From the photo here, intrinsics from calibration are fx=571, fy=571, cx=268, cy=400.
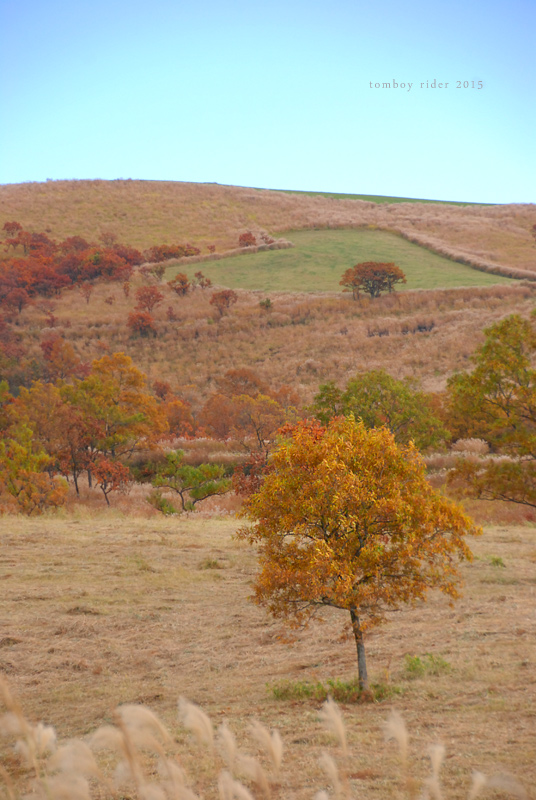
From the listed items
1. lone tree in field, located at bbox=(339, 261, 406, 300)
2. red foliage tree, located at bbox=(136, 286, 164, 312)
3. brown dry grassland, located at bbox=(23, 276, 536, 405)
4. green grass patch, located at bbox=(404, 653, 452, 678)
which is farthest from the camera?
lone tree in field, located at bbox=(339, 261, 406, 300)

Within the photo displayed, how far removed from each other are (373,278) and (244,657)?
6599 centimetres

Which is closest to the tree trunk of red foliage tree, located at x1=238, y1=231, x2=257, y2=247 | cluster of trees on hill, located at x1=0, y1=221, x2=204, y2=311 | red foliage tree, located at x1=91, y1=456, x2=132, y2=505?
red foliage tree, located at x1=91, y1=456, x2=132, y2=505

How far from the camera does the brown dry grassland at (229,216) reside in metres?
98.4

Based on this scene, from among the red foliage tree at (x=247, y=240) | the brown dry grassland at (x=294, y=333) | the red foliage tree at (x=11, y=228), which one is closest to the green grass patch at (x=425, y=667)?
the brown dry grassland at (x=294, y=333)

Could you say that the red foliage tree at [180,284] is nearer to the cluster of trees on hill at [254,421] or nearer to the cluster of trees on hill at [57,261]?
the cluster of trees on hill at [57,261]

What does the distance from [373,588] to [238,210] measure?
→ 387 ft

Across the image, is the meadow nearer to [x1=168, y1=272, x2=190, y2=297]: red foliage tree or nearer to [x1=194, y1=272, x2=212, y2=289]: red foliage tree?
[x1=168, y1=272, x2=190, y2=297]: red foliage tree

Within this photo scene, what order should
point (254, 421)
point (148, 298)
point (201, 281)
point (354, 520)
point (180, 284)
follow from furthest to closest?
point (201, 281) → point (180, 284) → point (148, 298) → point (254, 421) → point (354, 520)

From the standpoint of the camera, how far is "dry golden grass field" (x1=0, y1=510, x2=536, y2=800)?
19.2ft

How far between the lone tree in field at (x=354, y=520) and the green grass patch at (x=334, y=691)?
238 millimetres

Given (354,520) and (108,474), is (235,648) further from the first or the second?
(108,474)

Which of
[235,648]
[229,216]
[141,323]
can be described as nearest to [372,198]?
[229,216]

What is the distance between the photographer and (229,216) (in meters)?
114

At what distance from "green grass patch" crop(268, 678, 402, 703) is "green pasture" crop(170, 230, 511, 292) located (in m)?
70.0
